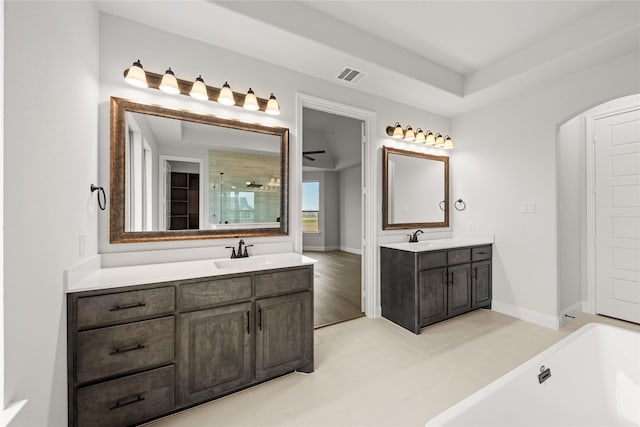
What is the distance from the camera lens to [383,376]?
2111 millimetres

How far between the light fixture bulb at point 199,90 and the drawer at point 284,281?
150cm

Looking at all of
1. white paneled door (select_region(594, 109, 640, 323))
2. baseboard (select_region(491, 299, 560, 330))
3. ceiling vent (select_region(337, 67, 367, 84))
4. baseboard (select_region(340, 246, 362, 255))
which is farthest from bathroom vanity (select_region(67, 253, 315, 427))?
baseboard (select_region(340, 246, 362, 255))

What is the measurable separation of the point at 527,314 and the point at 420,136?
255 cm

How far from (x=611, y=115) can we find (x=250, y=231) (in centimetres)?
446

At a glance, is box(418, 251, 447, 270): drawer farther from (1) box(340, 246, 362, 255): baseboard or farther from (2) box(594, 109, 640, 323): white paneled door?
(1) box(340, 246, 362, 255): baseboard

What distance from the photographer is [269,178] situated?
2590 millimetres

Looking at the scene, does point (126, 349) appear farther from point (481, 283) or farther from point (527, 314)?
point (527, 314)

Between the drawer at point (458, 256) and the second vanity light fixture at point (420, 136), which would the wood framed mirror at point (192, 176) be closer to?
the second vanity light fixture at point (420, 136)

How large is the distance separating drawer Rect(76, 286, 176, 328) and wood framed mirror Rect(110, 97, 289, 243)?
0.57 m

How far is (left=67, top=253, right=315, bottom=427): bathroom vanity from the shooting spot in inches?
57.6

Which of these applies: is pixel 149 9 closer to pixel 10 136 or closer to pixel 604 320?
pixel 10 136

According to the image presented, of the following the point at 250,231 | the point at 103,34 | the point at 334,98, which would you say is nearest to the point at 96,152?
the point at 103,34

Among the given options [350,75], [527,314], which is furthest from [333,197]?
[527,314]

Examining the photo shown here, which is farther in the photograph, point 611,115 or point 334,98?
point 611,115
